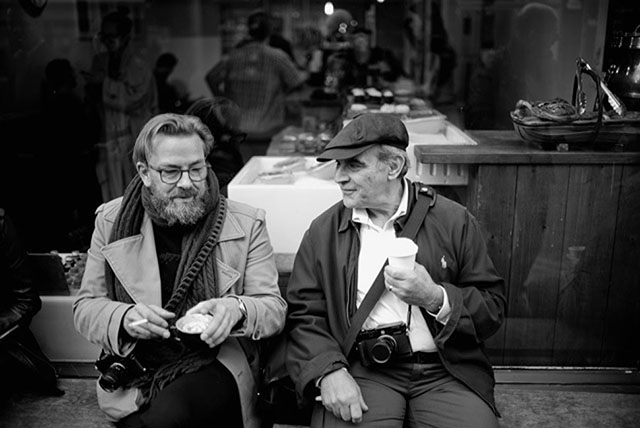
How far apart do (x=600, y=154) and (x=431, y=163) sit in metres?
0.73

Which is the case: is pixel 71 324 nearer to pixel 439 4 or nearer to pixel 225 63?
pixel 225 63

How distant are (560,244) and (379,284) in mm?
1142

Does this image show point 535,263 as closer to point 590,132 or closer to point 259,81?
point 590,132

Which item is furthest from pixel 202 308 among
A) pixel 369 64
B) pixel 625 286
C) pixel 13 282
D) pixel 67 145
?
pixel 369 64

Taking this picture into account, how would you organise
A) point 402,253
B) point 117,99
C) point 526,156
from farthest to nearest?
point 117,99 → point 526,156 → point 402,253

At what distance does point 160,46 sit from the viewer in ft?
31.6

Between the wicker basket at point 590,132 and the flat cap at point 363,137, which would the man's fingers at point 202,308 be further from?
the wicker basket at point 590,132

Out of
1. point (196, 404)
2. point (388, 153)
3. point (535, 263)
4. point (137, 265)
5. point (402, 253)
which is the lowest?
point (196, 404)

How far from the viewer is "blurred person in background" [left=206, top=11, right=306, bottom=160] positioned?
5727 mm

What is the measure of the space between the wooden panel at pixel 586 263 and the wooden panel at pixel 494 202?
0.26m

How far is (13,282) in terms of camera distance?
9.15 feet

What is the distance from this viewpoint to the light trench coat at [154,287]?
230cm

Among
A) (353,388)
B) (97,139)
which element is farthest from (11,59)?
(353,388)

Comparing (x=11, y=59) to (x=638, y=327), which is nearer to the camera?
(x=638, y=327)
